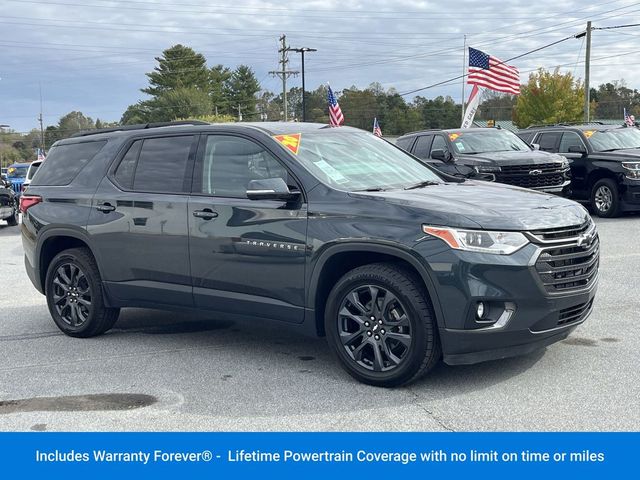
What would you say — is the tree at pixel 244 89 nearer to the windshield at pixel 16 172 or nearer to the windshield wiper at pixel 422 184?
the windshield at pixel 16 172

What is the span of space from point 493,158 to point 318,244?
31.2 feet

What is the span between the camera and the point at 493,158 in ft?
44.2

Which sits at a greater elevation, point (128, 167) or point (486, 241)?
point (128, 167)

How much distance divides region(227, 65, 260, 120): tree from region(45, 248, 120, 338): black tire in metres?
105

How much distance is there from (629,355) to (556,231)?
1.37m

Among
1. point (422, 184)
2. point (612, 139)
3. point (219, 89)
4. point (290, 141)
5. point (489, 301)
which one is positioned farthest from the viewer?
point (219, 89)

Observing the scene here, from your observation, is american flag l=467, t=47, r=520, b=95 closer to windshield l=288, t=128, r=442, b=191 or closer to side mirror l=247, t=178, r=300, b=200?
windshield l=288, t=128, r=442, b=191

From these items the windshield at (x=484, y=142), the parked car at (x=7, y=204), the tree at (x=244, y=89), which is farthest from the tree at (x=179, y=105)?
the windshield at (x=484, y=142)

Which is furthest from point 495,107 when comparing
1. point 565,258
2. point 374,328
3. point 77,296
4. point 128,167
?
point 374,328

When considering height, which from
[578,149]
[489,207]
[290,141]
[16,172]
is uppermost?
[290,141]

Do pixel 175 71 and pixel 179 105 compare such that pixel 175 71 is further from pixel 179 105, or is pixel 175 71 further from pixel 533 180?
pixel 533 180

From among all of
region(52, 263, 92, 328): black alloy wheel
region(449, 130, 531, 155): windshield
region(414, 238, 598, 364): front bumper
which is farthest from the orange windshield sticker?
region(449, 130, 531, 155): windshield

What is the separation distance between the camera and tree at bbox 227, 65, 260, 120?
10938cm

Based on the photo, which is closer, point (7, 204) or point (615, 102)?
point (7, 204)
